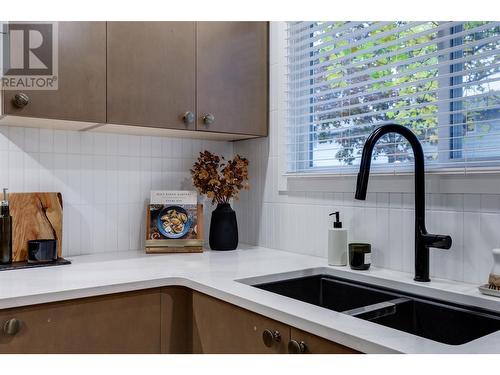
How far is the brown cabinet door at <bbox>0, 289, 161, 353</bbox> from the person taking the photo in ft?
4.12

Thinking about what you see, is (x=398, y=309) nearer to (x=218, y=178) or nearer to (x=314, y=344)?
(x=314, y=344)

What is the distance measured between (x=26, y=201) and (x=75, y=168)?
255 mm

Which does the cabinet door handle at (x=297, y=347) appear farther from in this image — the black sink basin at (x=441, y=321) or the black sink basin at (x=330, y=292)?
the black sink basin at (x=330, y=292)

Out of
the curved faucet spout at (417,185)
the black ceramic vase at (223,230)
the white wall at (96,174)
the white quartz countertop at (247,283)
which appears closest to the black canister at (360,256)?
the white quartz countertop at (247,283)

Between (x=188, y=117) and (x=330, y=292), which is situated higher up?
(x=188, y=117)

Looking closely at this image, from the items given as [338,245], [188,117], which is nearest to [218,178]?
[188,117]

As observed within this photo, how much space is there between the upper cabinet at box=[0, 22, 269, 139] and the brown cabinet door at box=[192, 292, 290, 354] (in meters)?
0.79

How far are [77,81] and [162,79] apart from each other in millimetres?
338

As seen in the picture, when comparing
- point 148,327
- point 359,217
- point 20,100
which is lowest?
point 148,327

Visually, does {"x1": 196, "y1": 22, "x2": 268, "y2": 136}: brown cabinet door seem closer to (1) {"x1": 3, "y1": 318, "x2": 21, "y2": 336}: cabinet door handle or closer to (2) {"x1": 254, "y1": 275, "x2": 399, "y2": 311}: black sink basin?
(2) {"x1": 254, "y1": 275, "x2": 399, "y2": 311}: black sink basin

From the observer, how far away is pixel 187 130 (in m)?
1.93

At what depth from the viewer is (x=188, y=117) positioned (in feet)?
6.21

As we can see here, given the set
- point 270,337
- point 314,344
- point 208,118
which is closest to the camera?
point 314,344

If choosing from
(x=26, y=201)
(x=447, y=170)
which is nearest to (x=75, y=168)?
(x=26, y=201)
